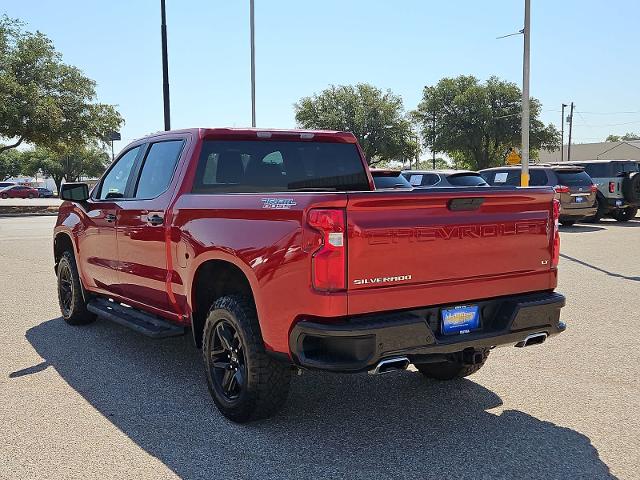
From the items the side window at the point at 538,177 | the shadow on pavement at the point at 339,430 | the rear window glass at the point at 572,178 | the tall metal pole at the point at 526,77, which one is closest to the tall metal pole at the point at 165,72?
the tall metal pole at the point at 526,77

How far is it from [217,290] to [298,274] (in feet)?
4.30

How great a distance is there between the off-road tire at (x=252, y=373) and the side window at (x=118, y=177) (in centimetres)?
228

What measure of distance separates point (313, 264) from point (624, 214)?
2056 cm

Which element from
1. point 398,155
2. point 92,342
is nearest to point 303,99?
point 398,155

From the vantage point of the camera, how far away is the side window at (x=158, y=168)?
530 centimetres

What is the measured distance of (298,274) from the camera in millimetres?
3664

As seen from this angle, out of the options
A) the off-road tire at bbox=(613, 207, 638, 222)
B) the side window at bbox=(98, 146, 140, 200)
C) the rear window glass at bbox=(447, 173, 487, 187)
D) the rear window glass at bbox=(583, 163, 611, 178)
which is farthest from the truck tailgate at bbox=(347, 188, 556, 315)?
the off-road tire at bbox=(613, 207, 638, 222)

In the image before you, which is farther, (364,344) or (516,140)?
(516,140)

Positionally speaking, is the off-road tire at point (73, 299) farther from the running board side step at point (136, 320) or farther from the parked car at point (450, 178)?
the parked car at point (450, 178)

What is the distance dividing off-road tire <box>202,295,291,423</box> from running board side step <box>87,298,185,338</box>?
87 centimetres

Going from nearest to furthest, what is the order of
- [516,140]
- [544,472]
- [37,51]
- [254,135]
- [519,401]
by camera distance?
1. [544,472]
2. [519,401]
3. [254,135]
4. [37,51]
5. [516,140]

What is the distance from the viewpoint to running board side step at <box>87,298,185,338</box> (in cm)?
504

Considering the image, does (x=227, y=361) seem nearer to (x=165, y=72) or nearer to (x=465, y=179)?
(x=465, y=179)

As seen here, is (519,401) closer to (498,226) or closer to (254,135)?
(498,226)
